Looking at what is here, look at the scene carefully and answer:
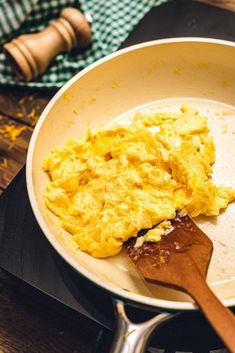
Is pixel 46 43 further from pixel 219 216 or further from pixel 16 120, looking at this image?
pixel 219 216

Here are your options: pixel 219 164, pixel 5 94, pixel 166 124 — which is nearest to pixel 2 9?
pixel 5 94

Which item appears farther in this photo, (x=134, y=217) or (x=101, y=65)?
(x=101, y=65)

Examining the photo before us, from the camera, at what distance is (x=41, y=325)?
1.11m

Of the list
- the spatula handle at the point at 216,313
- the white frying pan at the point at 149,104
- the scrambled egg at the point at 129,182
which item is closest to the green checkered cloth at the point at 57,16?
the white frying pan at the point at 149,104

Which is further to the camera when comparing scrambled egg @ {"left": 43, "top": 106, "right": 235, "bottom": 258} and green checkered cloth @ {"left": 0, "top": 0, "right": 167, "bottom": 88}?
green checkered cloth @ {"left": 0, "top": 0, "right": 167, "bottom": 88}

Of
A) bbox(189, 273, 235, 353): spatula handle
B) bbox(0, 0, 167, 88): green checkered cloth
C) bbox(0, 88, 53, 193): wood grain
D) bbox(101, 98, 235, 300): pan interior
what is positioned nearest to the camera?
bbox(189, 273, 235, 353): spatula handle

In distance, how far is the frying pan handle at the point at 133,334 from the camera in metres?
0.82

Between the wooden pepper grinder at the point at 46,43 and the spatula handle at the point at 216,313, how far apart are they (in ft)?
3.03

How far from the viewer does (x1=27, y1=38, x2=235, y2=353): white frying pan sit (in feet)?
3.47

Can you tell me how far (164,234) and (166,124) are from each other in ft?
1.11

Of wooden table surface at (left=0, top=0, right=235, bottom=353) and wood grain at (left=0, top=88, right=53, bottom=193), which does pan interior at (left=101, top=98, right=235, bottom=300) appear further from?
wood grain at (left=0, top=88, right=53, bottom=193)

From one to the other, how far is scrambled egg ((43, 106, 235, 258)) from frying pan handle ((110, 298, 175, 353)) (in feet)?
0.70

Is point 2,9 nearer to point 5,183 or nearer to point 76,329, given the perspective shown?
point 5,183

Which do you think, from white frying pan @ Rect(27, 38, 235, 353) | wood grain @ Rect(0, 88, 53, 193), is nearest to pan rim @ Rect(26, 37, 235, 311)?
white frying pan @ Rect(27, 38, 235, 353)
